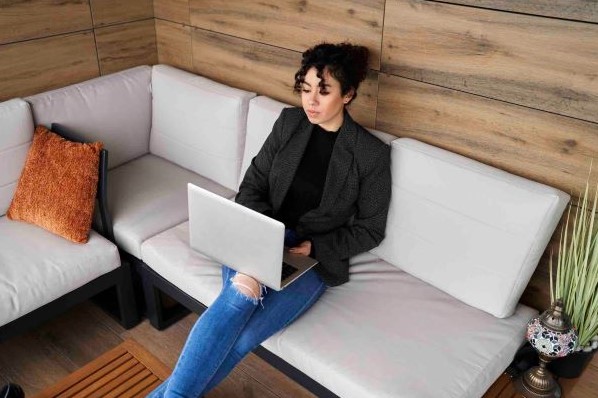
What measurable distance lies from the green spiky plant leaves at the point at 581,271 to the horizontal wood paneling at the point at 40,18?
2.37 meters

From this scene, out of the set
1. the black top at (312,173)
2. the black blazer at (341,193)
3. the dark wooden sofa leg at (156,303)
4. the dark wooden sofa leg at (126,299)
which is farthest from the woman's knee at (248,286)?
the dark wooden sofa leg at (126,299)

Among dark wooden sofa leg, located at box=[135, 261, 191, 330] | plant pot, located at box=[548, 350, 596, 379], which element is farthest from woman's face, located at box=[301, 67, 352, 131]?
plant pot, located at box=[548, 350, 596, 379]

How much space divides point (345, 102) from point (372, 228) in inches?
18.8

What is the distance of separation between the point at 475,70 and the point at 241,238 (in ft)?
3.29

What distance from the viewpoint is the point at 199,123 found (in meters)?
2.65

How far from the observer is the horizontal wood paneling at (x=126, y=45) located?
289 centimetres

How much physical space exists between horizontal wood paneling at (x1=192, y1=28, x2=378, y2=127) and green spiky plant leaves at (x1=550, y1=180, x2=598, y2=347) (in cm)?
88

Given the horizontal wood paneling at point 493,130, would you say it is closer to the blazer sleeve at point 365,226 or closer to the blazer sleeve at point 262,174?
the blazer sleeve at point 365,226

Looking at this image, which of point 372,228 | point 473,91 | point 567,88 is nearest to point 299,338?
point 372,228

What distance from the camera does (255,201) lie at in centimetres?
215

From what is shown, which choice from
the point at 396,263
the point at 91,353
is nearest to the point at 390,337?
the point at 396,263

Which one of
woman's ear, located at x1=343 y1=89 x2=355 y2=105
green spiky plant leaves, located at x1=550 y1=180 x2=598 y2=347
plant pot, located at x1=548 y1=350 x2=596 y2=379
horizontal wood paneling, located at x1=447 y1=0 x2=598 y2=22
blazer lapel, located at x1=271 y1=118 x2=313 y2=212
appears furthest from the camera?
blazer lapel, located at x1=271 y1=118 x2=313 y2=212

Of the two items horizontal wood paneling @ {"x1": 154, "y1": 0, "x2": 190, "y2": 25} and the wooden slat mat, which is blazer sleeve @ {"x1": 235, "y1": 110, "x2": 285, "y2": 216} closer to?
the wooden slat mat

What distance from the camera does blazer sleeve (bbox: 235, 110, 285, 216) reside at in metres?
2.17
